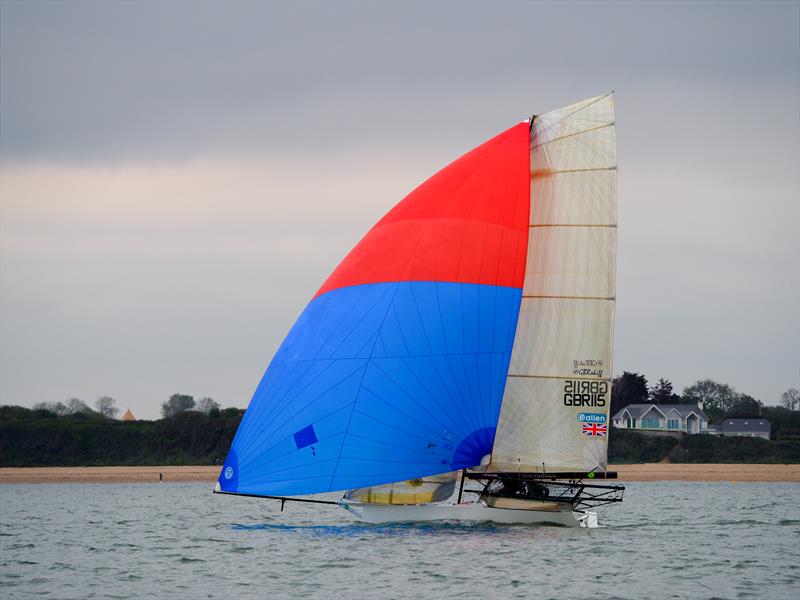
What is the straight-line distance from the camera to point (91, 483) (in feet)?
222

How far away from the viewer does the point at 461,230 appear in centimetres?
2909

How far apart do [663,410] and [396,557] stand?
254 ft

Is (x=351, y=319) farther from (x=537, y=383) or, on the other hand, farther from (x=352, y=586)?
(x=352, y=586)

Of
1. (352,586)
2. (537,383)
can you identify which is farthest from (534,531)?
(352,586)

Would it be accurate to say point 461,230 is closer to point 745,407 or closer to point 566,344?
point 566,344

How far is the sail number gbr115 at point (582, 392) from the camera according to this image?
2916cm

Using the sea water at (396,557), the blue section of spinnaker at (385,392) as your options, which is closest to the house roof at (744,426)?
the sea water at (396,557)

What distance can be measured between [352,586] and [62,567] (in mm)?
6950

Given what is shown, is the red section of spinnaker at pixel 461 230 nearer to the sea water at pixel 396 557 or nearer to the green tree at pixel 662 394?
the sea water at pixel 396 557

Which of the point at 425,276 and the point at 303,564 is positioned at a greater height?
the point at 425,276

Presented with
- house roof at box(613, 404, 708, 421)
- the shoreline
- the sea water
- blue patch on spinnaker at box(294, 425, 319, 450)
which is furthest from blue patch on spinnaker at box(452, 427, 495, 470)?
house roof at box(613, 404, 708, 421)

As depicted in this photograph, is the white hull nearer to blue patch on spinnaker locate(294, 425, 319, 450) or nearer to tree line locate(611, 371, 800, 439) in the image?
blue patch on spinnaker locate(294, 425, 319, 450)

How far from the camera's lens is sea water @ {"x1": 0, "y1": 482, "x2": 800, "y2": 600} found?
71.2 ft

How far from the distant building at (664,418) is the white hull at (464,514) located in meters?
69.7
